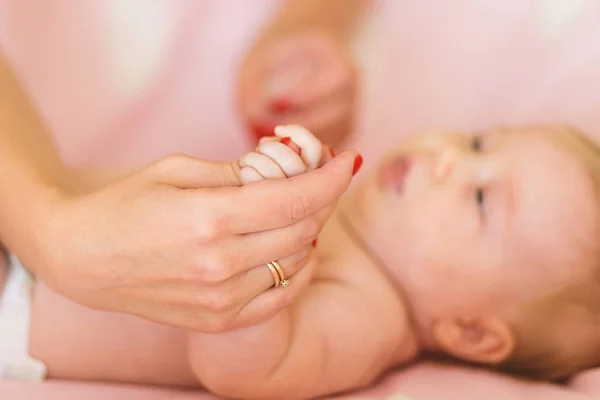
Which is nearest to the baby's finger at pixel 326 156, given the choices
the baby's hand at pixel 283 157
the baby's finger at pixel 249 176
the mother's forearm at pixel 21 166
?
the baby's hand at pixel 283 157

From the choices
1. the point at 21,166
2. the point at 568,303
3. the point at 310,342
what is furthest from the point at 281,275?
the point at 568,303

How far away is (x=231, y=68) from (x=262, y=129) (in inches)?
15.1

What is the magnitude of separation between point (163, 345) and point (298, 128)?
1.37ft

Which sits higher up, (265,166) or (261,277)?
(265,166)

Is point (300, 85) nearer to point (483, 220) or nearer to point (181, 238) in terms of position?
point (483, 220)

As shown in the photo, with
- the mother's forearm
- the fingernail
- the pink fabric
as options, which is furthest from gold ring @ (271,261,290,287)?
the pink fabric

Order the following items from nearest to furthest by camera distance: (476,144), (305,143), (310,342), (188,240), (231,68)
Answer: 1. (188,240)
2. (305,143)
3. (310,342)
4. (476,144)
5. (231,68)

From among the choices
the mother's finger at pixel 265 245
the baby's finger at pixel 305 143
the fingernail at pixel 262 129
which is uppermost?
the baby's finger at pixel 305 143

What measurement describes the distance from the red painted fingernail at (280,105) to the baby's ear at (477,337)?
1.63ft

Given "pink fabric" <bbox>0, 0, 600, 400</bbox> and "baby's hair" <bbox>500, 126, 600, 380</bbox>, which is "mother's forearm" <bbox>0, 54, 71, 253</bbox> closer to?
"pink fabric" <bbox>0, 0, 600, 400</bbox>

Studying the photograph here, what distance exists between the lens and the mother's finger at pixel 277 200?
2.05 ft

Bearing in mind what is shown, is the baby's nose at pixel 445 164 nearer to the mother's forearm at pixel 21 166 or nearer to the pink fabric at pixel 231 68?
the pink fabric at pixel 231 68

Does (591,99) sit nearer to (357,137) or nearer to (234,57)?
(357,137)

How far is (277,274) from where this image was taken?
0.69 meters
